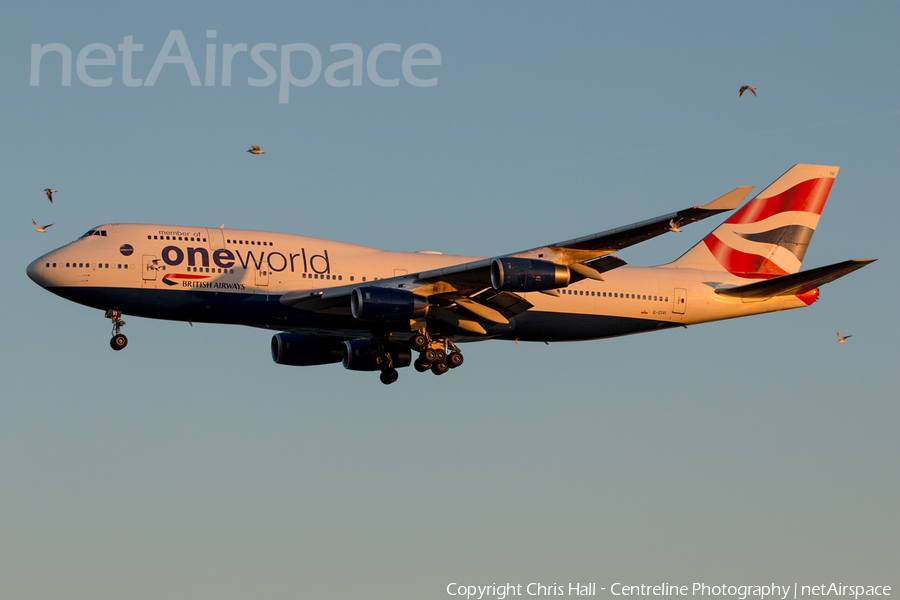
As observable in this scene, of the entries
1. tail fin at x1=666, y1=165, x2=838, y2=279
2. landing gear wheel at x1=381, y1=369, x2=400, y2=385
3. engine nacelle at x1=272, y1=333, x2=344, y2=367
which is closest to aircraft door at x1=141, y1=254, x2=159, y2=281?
engine nacelle at x1=272, y1=333, x2=344, y2=367

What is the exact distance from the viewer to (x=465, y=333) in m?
42.4

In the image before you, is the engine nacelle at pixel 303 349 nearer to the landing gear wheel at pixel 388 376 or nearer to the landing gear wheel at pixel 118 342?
the landing gear wheel at pixel 388 376

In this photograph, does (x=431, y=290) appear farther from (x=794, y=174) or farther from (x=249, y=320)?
(x=794, y=174)

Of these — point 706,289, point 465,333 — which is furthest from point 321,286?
point 706,289

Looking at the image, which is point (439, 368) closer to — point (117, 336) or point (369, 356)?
point (369, 356)

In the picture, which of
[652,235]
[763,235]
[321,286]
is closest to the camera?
[652,235]

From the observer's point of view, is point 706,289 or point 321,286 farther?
point 706,289

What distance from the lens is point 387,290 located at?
3844 centimetres

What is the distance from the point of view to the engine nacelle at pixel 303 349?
152 feet

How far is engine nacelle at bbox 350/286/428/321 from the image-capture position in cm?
3788

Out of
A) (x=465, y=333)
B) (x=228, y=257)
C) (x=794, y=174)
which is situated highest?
(x=794, y=174)

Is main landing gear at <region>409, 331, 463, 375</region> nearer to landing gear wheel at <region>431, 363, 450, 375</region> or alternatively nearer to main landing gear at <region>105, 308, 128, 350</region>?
landing gear wheel at <region>431, 363, 450, 375</region>

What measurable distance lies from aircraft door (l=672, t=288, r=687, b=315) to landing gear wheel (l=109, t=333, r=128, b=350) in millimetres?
21632

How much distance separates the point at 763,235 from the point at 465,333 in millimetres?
15504
